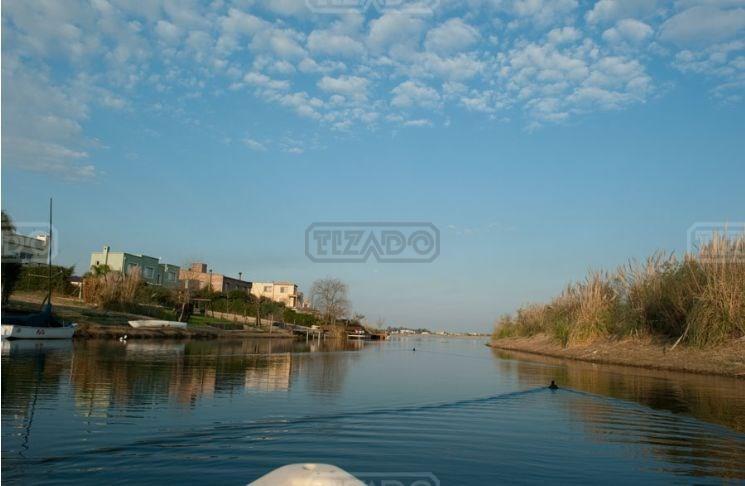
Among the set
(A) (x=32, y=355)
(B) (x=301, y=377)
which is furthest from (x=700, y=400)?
(A) (x=32, y=355)

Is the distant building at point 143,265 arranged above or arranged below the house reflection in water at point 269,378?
above

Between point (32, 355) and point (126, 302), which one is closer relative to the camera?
point (32, 355)

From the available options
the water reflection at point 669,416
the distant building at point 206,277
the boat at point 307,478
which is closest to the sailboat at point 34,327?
the water reflection at point 669,416

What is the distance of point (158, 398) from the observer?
38.5 feet

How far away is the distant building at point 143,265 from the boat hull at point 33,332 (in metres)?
35.7

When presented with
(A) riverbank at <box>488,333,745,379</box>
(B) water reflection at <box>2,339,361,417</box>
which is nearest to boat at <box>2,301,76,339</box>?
(B) water reflection at <box>2,339,361,417</box>

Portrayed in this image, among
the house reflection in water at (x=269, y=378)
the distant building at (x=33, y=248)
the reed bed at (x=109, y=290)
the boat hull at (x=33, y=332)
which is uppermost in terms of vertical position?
the distant building at (x=33, y=248)

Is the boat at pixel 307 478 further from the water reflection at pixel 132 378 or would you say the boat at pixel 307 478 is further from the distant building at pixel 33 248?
the distant building at pixel 33 248

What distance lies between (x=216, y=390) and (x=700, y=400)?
12332mm

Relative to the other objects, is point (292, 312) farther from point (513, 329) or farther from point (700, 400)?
point (700, 400)

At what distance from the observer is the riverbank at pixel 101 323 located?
118 ft

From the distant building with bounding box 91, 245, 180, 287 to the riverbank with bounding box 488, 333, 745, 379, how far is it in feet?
174

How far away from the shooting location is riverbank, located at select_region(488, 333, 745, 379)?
20.1 meters

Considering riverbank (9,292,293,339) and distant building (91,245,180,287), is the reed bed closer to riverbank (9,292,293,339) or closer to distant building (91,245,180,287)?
riverbank (9,292,293,339)
